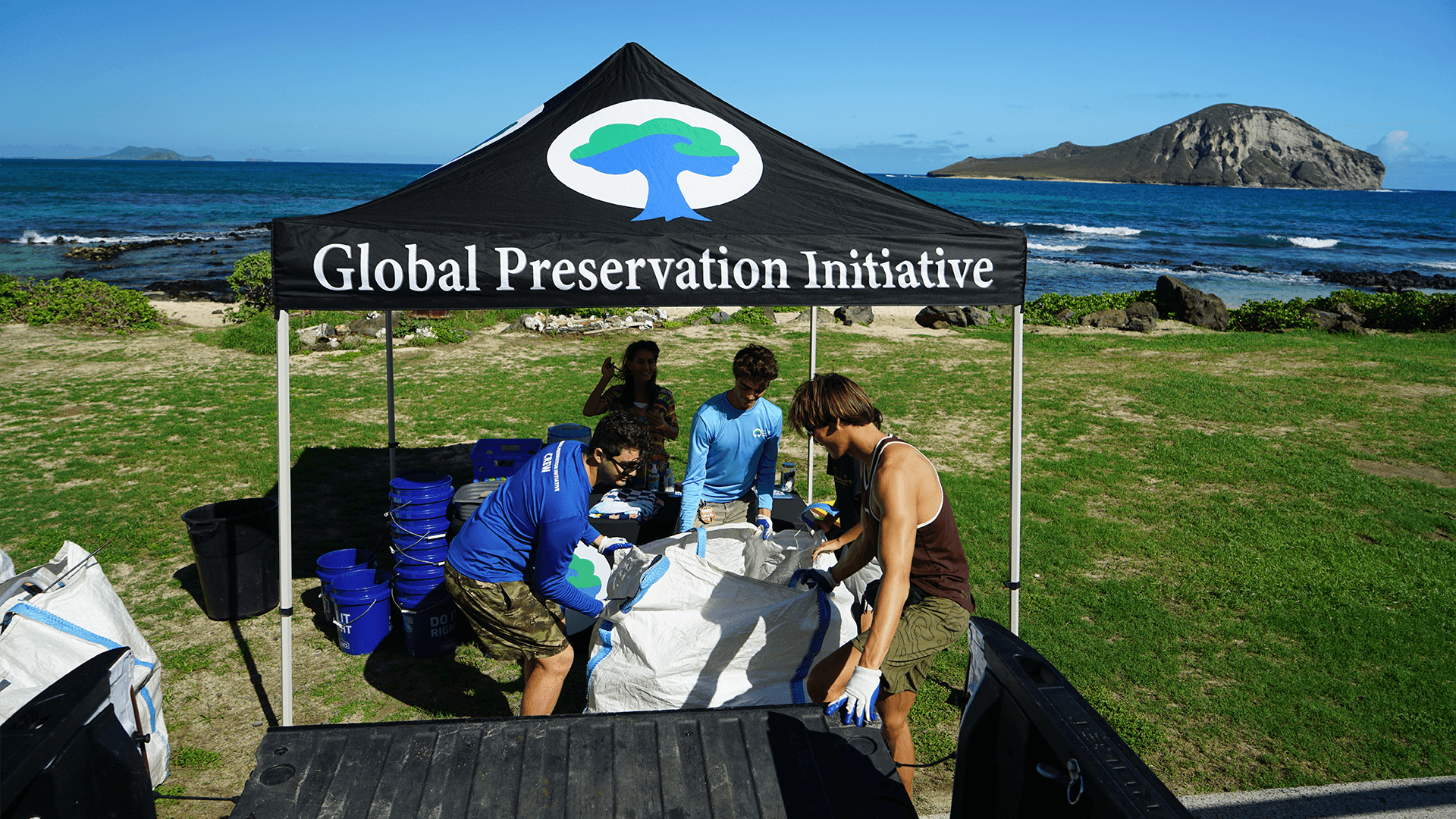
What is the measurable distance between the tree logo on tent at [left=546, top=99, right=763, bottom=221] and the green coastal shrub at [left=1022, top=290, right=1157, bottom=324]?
54.1ft

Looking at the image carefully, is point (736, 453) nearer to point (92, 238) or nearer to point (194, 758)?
point (194, 758)

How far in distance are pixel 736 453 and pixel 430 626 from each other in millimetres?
2086

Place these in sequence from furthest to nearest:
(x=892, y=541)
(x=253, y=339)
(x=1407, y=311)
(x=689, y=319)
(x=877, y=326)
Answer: (x=877, y=326), (x=689, y=319), (x=1407, y=311), (x=253, y=339), (x=892, y=541)

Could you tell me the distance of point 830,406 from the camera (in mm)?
3432

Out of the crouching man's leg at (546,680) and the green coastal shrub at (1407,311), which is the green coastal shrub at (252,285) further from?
the green coastal shrub at (1407,311)

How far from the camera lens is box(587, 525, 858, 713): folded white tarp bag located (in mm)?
3824

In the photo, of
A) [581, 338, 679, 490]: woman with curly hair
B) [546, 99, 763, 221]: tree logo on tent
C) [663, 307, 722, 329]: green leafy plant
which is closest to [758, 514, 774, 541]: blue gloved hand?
[581, 338, 679, 490]: woman with curly hair

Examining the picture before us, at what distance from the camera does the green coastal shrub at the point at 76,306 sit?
16172 mm

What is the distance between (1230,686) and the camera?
4836 mm

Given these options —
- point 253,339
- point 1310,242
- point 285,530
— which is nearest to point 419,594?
point 285,530

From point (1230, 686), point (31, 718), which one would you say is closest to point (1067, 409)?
point (1230, 686)

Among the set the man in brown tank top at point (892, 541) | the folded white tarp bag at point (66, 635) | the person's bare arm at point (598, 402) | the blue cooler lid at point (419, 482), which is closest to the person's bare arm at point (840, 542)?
the man in brown tank top at point (892, 541)

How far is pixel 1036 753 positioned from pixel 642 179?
3403mm

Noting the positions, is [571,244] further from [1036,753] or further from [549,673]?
[1036,753]
